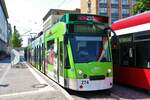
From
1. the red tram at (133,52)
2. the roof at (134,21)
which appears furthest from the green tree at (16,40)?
the red tram at (133,52)

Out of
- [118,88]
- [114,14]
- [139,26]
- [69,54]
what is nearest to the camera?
A: [69,54]

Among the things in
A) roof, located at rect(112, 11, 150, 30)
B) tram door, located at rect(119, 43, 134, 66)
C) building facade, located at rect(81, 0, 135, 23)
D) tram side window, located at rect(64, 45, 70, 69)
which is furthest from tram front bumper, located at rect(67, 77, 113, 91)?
building facade, located at rect(81, 0, 135, 23)

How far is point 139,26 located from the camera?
40.0 ft

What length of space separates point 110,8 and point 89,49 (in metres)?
75.8

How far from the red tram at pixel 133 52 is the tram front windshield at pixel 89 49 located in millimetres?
623

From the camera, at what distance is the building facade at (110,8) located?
8405cm

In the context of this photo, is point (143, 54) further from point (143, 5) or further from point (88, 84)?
point (143, 5)

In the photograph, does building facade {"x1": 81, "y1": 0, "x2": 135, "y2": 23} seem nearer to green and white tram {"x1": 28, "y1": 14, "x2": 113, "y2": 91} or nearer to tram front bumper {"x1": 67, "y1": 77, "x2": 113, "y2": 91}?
green and white tram {"x1": 28, "y1": 14, "x2": 113, "y2": 91}

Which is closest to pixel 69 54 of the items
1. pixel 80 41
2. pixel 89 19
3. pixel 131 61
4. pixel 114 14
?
pixel 80 41

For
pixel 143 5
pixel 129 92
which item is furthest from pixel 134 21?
pixel 143 5

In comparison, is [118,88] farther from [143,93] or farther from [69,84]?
[69,84]

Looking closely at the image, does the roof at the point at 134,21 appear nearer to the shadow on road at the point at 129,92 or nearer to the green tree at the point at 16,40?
the shadow on road at the point at 129,92

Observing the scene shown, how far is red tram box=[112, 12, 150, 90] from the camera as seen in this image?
464 inches

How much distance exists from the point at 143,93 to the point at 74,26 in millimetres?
3768
